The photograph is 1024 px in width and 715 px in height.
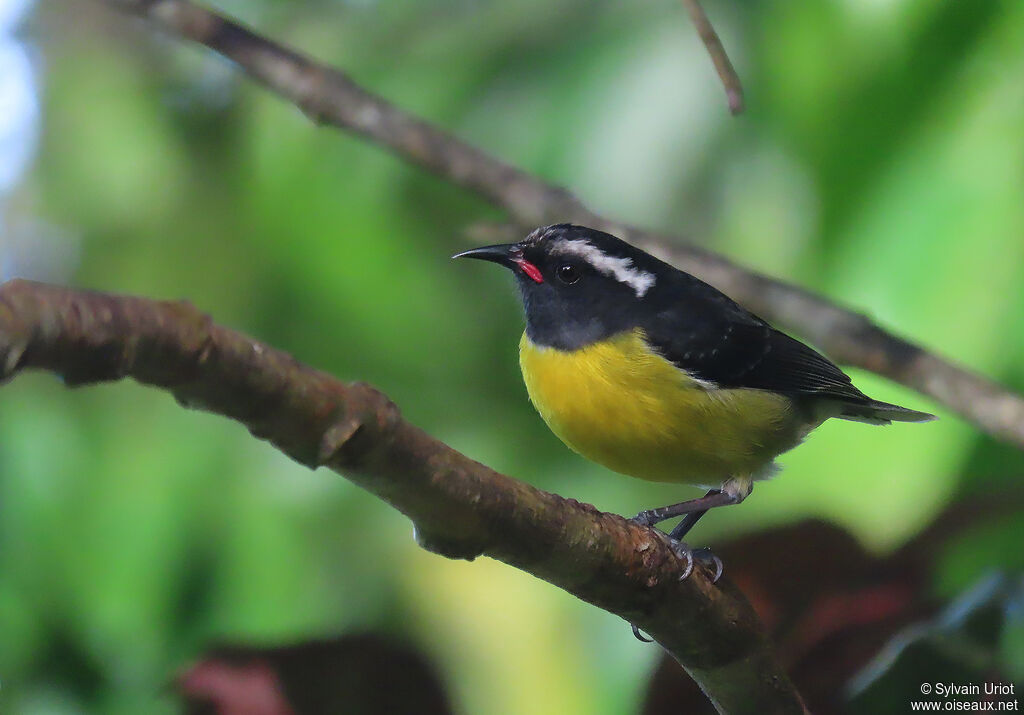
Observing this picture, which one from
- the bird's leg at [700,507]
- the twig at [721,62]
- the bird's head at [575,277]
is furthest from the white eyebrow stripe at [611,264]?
the twig at [721,62]

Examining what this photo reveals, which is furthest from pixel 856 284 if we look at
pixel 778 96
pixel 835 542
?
pixel 835 542

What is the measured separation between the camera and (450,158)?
290 centimetres

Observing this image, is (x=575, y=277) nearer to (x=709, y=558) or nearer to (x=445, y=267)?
(x=709, y=558)

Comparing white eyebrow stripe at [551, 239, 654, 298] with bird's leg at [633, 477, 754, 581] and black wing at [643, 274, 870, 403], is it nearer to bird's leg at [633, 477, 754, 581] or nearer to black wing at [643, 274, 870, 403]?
black wing at [643, 274, 870, 403]

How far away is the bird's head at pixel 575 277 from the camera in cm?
291

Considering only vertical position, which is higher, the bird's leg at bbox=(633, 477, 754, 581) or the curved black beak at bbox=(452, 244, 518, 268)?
the curved black beak at bbox=(452, 244, 518, 268)

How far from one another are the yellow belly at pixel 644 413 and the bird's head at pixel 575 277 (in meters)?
0.09

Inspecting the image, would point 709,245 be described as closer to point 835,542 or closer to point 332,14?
point 835,542

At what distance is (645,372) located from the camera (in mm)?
2723

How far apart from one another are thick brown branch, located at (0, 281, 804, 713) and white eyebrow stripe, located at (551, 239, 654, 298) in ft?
3.42

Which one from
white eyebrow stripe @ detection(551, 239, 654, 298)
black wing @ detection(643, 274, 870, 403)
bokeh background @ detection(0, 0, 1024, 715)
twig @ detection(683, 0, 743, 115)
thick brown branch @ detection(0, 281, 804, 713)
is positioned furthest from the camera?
bokeh background @ detection(0, 0, 1024, 715)

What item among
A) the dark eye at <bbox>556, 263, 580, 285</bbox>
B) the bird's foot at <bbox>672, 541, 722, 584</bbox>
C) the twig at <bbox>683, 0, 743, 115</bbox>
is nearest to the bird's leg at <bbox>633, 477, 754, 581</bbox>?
the bird's foot at <bbox>672, 541, 722, 584</bbox>

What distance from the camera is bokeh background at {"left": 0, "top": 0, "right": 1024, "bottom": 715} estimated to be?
3438mm

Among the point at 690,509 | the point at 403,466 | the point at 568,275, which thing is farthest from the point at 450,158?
the point at 403,466
